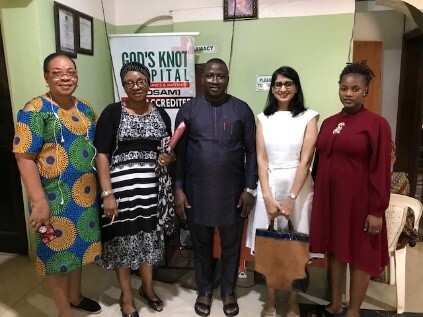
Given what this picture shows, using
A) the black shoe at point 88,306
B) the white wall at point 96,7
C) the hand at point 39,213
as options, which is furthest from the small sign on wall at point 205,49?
the black shoe at point 88,306

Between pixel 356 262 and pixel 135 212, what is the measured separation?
1.11 m

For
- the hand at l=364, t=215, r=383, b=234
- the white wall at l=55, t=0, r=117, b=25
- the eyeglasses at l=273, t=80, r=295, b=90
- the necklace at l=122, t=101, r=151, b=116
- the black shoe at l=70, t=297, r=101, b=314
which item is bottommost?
the black shoe at l=70, t=297, r=101, b=314

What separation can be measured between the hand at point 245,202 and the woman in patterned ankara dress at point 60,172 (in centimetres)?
74

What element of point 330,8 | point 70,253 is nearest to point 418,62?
point 330,8

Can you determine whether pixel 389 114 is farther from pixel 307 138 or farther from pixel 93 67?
pixel 93 67

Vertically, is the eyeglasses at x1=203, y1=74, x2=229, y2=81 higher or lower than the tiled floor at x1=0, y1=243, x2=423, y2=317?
higher

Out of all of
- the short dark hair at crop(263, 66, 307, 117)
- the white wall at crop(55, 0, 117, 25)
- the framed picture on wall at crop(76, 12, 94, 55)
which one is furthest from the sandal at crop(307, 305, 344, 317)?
the white wall at crop(55, 0, 117, 25)

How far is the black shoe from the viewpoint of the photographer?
6.62ft

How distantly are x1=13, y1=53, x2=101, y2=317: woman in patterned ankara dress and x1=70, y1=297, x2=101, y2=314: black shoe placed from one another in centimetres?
26

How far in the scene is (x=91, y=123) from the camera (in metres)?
1.74

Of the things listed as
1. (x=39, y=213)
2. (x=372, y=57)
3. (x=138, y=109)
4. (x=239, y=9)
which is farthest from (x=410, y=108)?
(x=39, y=213)

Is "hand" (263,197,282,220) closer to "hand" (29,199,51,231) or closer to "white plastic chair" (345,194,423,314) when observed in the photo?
"white plastic chair" (345,194,423,314)

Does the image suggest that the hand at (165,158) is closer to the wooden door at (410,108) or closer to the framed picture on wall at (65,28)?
the framed picture on wall at (65,28)

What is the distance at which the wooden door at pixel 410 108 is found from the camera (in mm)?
3545
